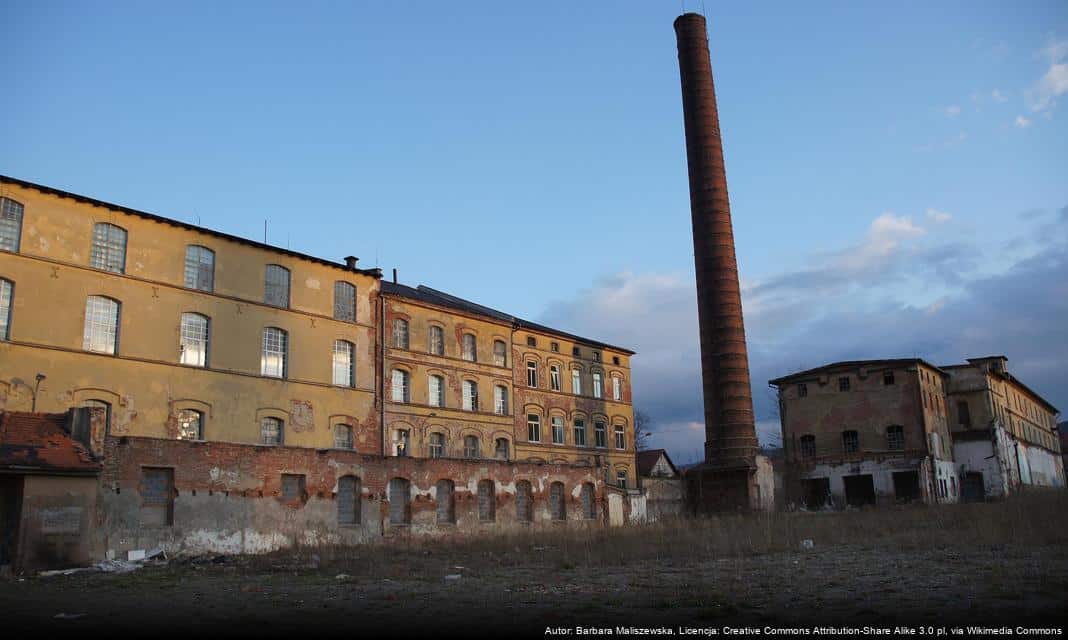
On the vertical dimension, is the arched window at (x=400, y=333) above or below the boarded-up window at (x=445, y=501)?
above

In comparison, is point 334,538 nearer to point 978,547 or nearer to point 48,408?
point 48,408

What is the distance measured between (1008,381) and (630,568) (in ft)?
150

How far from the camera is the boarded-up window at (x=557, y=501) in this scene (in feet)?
105

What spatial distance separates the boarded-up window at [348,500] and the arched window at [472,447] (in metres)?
9.36

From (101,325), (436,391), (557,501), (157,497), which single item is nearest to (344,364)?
(436,391)

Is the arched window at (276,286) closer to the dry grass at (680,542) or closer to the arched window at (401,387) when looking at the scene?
the arched window at (401,387)

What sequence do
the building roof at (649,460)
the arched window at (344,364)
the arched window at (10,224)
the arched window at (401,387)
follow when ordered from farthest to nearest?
the building roof at (649,460) → the arched window at (401,387) → the arched window at (344,364) → the arched window at (10,224)

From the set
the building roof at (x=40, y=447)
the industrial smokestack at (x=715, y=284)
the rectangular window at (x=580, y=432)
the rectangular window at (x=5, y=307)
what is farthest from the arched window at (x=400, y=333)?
the building roof at (x=40, y=447)

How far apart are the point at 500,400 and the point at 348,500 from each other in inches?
484

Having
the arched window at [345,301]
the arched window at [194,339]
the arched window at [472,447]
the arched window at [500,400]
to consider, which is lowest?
the arched window at [472,447]

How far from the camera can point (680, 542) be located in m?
19.5

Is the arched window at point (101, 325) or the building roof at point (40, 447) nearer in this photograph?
the building roof at point (40, 447)

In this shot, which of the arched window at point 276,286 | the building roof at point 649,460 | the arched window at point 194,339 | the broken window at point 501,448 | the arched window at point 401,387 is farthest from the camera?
the building roof at point 649,460

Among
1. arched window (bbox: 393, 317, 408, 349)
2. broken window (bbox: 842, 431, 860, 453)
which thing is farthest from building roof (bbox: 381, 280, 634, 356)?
broken window (bbox: 842, 431, 860, 453)
